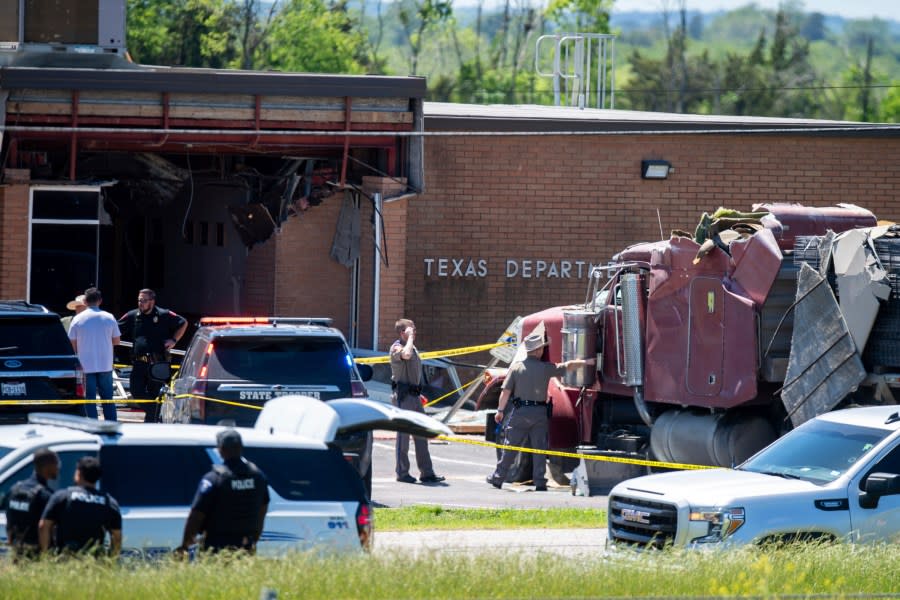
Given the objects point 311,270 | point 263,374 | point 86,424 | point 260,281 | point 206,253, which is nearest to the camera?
point 86,424

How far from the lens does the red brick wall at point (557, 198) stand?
25625 millimetres

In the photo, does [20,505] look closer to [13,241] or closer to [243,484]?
[243,484]

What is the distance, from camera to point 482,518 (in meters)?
14.0

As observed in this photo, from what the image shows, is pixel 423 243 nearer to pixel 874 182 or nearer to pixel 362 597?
pixel 874 182

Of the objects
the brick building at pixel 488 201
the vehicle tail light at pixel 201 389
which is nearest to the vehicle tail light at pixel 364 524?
the vehicle tail light at pixel 201 389

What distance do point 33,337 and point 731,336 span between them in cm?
727

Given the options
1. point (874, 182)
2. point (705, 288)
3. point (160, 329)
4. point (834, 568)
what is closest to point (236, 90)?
point (160, 329)

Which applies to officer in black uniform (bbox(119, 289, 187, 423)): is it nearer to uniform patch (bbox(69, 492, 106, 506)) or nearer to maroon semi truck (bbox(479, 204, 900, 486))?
maroon semi truck (bbox(479, 204, 900, 486))

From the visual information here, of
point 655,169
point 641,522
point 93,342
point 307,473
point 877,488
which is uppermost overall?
point 655,169

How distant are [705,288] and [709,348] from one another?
642 millimetres

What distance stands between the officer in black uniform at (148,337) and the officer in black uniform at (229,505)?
9.32m

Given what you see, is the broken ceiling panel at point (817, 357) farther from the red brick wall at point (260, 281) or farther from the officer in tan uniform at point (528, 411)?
the red brick wall at point (260, 281)

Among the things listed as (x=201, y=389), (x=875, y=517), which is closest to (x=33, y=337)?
(x=201, y=389)

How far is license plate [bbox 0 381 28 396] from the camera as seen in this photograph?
15.1m
